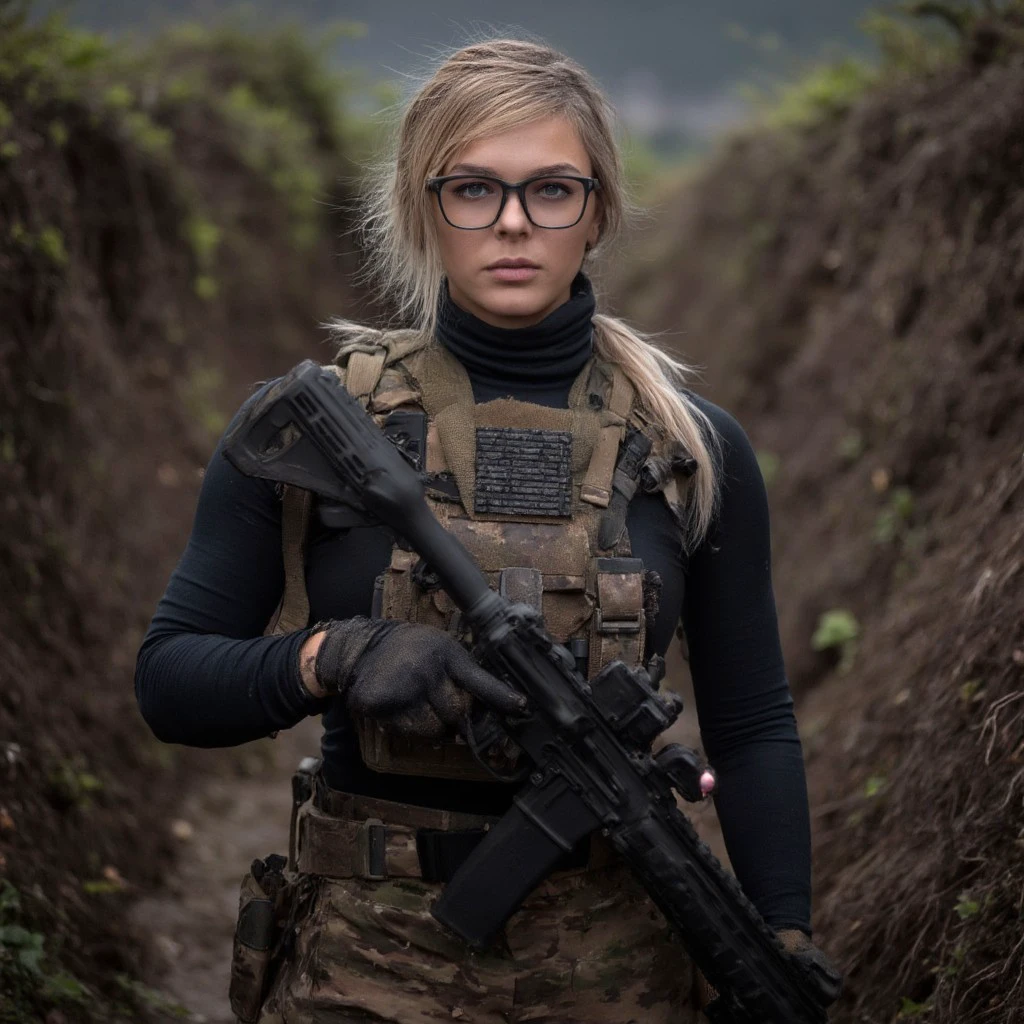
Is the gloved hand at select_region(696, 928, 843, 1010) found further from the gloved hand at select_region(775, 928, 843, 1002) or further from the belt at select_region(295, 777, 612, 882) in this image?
the belt at select_region(295, 777, 612, 882)

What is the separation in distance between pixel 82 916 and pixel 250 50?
1153cm

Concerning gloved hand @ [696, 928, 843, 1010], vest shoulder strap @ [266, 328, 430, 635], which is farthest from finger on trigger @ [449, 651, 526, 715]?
gloved hand @ [696, 928, 843, 1010]

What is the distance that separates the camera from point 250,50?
535 inches

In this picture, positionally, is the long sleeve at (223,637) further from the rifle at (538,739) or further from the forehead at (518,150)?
the forehead at (518,150)

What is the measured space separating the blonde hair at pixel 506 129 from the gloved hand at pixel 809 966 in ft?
2.40

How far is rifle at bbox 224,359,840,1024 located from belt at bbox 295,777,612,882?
0.28ft

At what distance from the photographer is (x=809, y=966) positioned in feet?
7.65

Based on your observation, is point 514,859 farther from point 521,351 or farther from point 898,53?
point 898,53

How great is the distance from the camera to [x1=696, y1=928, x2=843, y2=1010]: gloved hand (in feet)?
7.68

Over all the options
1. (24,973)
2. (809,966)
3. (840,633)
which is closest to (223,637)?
(809,966)

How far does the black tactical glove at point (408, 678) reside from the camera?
6.92 ft

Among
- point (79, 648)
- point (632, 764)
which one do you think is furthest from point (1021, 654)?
point (79, 648)

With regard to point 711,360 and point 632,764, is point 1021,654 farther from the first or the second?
point 711,360

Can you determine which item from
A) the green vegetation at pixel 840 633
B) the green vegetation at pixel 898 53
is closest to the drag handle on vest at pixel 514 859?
the green vegetation at pixel 840 633
